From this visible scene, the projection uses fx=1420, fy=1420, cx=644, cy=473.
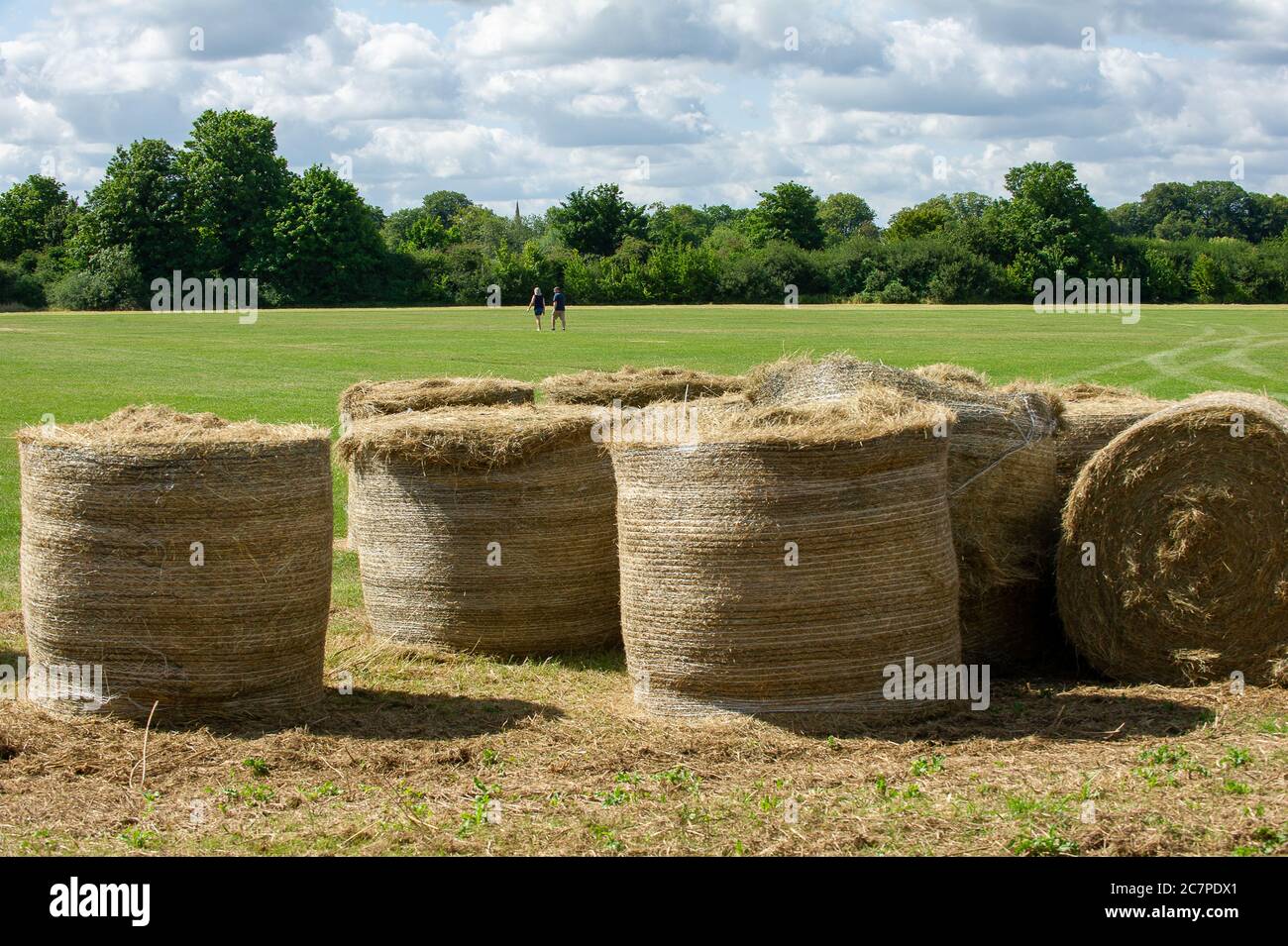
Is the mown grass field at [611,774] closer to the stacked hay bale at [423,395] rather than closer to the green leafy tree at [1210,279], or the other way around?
the stacked hay bale at [423,395]

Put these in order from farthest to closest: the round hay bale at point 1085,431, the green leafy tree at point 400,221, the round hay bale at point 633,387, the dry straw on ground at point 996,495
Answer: the green leafy tree at point 400,221 → the round hay bale at point 633,387 → the round hay bale at point 1085,431 → the dry straw on ground at point 996,495

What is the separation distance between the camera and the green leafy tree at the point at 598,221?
318 ft

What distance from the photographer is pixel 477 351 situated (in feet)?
126

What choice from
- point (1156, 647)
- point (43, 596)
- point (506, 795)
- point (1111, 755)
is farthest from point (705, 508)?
point (43, 596)

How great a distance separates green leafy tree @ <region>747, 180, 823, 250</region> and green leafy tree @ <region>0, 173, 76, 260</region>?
4644 centimetres

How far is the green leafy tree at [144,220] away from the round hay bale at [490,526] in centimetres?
7963

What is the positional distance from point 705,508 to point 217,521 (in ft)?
8.56

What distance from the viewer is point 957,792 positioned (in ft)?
21.4

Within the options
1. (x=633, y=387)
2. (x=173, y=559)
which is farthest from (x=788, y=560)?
(x=633, y=387)

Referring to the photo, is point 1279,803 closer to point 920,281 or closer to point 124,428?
point 124,428

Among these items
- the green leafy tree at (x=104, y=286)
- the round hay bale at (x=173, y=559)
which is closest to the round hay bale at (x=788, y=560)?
the round hay bale at (x=173, y=559)

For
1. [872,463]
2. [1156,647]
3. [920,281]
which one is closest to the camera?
[872,463]

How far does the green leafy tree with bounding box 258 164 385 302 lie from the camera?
283 feet

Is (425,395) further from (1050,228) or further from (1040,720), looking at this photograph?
(1050,228)
